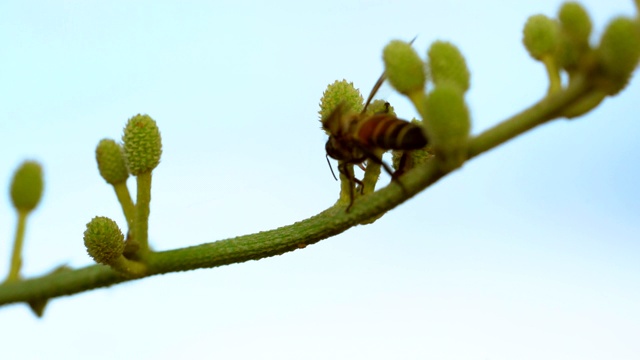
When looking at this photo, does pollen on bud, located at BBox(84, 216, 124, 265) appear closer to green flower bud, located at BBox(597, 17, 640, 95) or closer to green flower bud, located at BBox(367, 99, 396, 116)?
green flower bud, located at BBox(367, 99, 396, 116)

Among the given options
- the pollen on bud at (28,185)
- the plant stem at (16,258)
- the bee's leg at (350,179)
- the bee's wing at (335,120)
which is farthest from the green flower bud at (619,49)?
the plant stem at (16,258)

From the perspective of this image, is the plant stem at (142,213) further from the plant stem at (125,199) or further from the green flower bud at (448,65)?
the green flower bud at (448,65)

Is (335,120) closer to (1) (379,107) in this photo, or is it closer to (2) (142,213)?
(1) (379,107)

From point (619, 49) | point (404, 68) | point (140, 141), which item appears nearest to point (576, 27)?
point (619, 49)

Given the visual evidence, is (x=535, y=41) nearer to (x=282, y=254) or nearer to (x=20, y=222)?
(x=282, y=254)

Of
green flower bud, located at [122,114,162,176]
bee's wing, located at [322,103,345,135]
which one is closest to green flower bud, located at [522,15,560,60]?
bee's wing, located at [322,103,345,135]

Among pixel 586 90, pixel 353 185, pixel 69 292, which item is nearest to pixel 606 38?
pixel 586 90
